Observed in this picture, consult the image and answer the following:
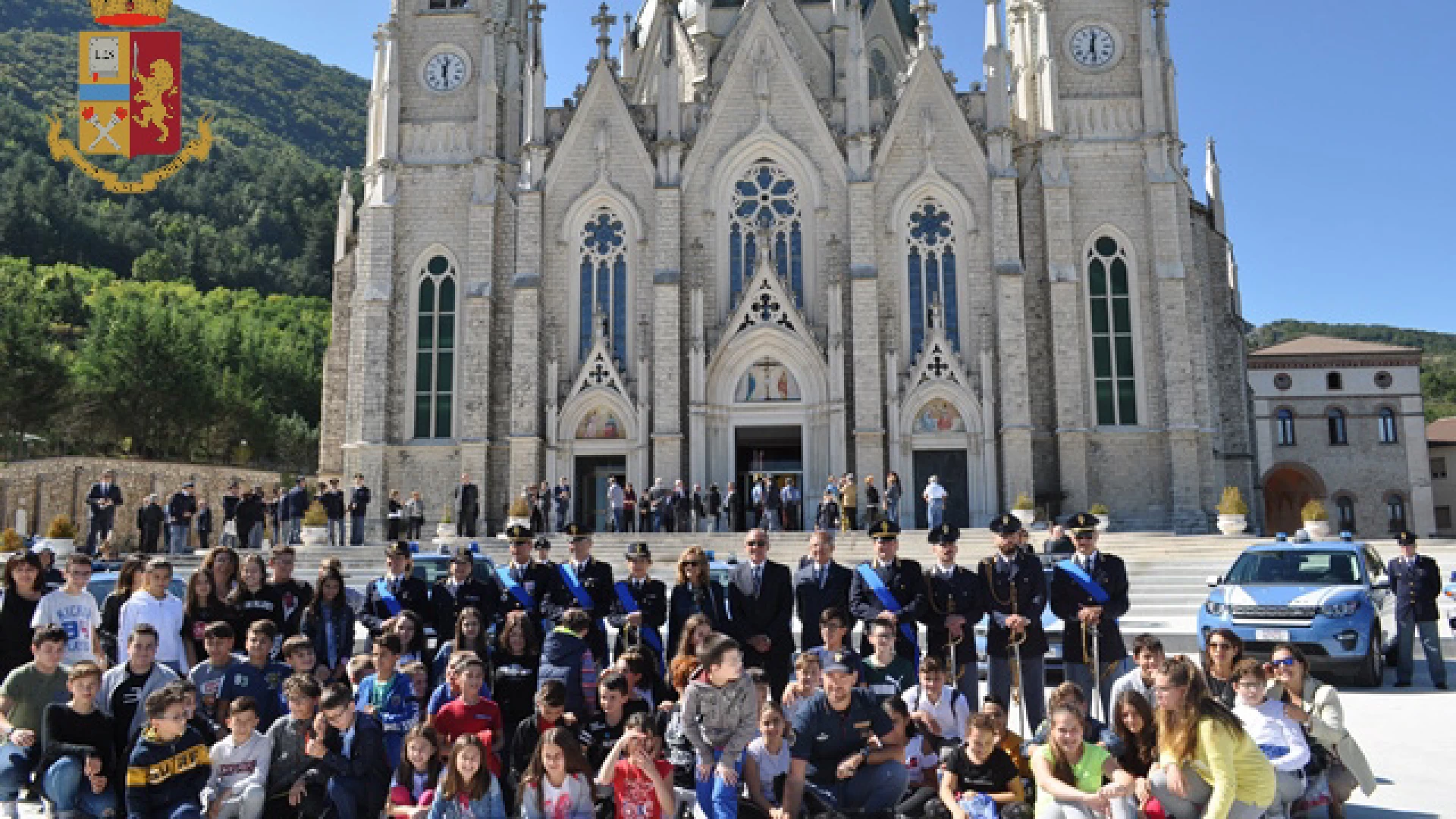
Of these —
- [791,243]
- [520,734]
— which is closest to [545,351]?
[791,243]

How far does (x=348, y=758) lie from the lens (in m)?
6.95

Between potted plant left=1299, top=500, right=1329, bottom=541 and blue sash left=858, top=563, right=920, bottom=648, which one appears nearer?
blue sash left=858, top=563, right=920, bottom=648

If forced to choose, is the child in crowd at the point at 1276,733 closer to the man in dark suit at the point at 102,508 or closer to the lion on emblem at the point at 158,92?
the man in dark suit at the point at 102,508

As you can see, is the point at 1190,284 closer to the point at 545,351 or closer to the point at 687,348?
the point at 687,348

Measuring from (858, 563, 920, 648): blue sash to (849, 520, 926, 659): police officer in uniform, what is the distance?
0.05 feet

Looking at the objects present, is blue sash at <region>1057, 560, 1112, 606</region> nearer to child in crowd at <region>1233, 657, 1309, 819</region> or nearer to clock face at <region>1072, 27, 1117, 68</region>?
child in crowd at <region>1233, 657, 1309, 819</region>

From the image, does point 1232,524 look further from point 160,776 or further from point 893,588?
point 160,776

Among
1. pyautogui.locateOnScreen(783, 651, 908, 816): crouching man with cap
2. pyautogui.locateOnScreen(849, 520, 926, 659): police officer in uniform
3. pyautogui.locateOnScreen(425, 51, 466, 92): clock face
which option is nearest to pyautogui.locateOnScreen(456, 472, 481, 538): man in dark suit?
pyautogui.locateOnScreen(425, 51, 466, 92): clock face

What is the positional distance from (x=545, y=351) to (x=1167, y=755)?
2505 cm

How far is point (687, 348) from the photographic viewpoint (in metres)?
29.2

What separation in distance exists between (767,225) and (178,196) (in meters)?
75.1

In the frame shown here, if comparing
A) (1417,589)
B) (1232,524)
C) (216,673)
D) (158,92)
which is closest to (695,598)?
(216,673)

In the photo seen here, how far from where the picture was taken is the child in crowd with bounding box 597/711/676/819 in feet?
21.2

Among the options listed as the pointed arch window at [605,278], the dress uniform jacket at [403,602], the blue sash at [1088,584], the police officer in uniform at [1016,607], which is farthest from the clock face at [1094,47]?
the dress uniform jacket at [403,602]
